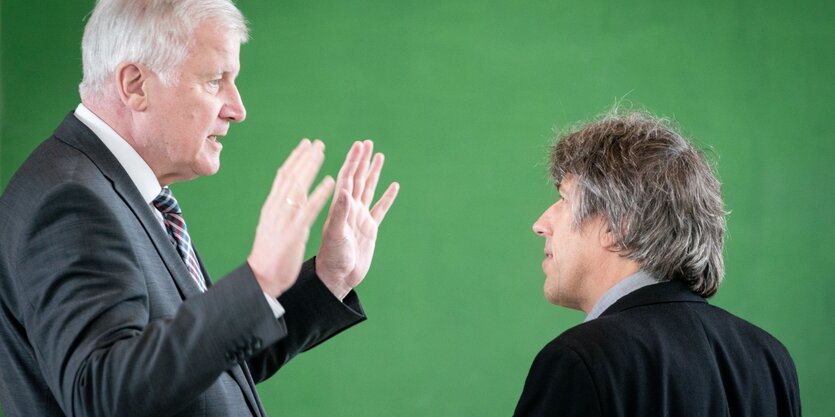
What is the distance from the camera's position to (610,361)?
1505 millimetres

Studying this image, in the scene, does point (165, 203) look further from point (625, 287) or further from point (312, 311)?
point (625, 287)

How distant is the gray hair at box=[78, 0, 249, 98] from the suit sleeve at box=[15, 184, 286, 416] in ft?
1.08

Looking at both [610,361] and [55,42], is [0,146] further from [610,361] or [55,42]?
[610,361]

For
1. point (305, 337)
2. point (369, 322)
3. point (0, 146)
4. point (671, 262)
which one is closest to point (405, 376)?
point (369, 322)

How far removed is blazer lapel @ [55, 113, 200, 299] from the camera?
5.22 ft

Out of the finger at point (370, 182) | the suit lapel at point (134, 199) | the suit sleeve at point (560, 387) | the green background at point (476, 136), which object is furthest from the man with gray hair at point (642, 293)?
the green background at point (476, 136)

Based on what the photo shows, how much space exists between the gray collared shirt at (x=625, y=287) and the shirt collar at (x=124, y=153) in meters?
0.75

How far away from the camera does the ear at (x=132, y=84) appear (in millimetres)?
1698

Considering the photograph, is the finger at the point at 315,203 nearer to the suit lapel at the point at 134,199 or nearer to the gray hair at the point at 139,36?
the suit lapel at the point at 134,199

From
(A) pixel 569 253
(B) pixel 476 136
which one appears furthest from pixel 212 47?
(B) pixel 476 136

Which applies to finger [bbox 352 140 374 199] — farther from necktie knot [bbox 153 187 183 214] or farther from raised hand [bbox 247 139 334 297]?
raised hand [bbox 247 139 334 297]

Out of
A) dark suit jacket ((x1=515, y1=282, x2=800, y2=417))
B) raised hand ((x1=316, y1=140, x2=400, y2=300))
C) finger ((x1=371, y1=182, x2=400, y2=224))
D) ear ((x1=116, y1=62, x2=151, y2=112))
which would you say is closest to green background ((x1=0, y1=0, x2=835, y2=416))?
finger ((x1=371, y1=182, x2=400, y2=224))

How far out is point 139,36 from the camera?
1705 mm

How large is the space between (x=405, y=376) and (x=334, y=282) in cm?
194
